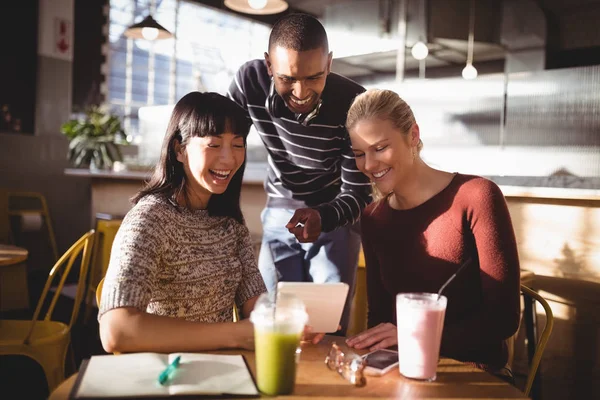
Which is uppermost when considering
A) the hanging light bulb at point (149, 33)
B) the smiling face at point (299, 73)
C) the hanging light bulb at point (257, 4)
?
the hanging light bulb at point (149, 33)

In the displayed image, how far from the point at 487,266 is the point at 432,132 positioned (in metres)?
5.83

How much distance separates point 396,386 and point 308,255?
1141 mm

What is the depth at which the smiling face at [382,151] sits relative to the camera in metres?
1.48

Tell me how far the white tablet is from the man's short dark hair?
0.84 m

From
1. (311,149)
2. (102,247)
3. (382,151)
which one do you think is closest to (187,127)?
(382,151)

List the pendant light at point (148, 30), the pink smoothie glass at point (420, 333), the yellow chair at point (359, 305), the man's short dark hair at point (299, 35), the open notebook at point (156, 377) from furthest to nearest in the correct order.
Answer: the pendant light at point (148, 30) < the yellow chair at point (359, 305) < the man's short dark hair at point (299, 35) < the pink smoothie glass at point (420, 333) < the open notebook at point (156, 377)

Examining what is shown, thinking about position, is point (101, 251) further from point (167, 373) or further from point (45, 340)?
point (167, 373)

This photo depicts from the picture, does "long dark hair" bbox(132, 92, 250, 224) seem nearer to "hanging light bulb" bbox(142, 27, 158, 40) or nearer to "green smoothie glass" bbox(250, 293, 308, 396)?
"green smoothie glass" bbox(250, 293, 308, 396)

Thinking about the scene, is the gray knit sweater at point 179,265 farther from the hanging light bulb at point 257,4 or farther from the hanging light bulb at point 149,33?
the hanging light bulb at point 149,33

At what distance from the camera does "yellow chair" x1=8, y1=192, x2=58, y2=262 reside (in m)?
5.68

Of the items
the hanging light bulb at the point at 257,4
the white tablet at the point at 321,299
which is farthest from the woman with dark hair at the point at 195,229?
the hanging light bulb at the point at 257,4

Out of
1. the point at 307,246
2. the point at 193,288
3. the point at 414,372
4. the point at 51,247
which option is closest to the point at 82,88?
the point at 51,247

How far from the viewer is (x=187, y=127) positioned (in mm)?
1471

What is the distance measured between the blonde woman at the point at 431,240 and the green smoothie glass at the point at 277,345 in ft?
1.16
